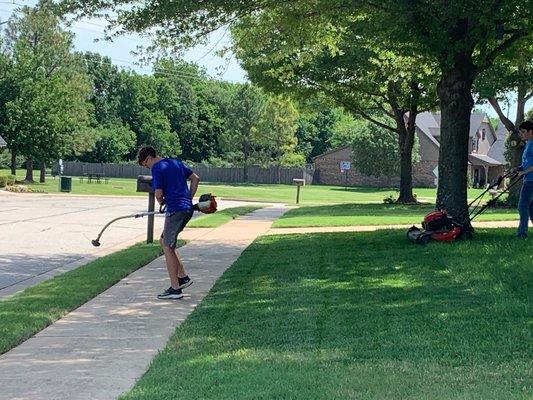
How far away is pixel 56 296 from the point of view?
8.48 m

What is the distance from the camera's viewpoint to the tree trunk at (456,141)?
38.5 feet

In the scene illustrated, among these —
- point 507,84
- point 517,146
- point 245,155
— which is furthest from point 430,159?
point 507,84

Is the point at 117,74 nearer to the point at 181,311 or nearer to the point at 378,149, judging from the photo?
the point at 378,149

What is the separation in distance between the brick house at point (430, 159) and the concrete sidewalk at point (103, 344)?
198 ft

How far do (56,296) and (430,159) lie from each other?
63.9 meters

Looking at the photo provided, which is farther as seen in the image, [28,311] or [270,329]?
[28,311]

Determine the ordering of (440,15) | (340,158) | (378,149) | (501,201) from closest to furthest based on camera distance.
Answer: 1. (440,15)
2. (501,201)
3. (378,149)
4. (340,158)

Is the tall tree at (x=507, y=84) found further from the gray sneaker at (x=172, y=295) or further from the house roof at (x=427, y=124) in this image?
the house roof at (x=427, y=124)

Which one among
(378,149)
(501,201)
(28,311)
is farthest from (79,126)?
(28,311)

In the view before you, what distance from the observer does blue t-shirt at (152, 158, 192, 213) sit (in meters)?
8.39

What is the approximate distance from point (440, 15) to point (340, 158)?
65.8 metres

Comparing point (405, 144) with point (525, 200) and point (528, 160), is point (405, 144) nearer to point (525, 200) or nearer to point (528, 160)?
point (525, 200)

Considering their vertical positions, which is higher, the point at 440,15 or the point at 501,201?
the point at 440,15

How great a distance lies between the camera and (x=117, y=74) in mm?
100500
